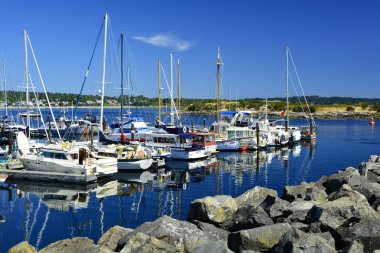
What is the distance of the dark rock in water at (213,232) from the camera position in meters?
15.8

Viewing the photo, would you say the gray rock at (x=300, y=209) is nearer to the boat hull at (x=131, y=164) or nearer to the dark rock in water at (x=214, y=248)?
the dark rock in water at (x=214, y=248)

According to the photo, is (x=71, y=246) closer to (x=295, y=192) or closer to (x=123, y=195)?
(x=295, y=192)

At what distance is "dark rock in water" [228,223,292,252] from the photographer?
14.0 m

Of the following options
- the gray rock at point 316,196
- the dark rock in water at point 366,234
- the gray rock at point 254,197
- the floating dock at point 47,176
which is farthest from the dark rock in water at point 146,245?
the floating dock at point 47,176

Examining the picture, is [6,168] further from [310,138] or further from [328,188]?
[310,138]

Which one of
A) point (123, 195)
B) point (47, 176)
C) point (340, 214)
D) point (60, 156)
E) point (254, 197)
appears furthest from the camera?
point (60, 156)

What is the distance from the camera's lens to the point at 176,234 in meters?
14.6

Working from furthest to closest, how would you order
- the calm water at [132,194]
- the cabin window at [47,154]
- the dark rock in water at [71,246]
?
the cabin window at [47,154]
the calm water at [132,194]
the dark rock in water at [71,246]

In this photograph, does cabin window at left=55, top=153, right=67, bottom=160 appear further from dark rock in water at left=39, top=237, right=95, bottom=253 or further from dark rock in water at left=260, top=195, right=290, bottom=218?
dark rock in water at left=39, top=237, right=95, bottom=253

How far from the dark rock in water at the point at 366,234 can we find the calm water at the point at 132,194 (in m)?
12.3

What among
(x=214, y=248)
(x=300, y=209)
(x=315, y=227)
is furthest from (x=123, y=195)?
(x=214, y=248)

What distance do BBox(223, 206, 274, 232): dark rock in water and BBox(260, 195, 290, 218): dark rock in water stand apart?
0.81m

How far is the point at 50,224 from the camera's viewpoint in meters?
24.2

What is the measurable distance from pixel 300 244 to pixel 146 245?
4495 millimetres
